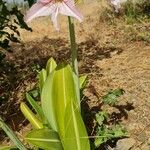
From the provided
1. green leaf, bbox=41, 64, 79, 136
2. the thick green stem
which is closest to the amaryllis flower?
the thick green stem

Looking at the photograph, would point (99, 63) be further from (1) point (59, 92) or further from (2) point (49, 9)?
(2) point (49, 9)

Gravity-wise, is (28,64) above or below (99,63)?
above

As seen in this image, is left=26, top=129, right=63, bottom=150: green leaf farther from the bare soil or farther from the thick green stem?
the bare soil

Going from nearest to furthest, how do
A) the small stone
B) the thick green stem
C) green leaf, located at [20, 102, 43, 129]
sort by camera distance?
the thick green stem, green leaf, located at [20, 102, 43, 129], the small stone

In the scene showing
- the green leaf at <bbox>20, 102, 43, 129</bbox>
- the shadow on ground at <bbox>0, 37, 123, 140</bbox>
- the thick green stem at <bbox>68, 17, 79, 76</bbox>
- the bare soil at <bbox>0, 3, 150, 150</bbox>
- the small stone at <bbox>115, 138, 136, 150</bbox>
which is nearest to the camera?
the thick green stem at <bbox>68, 17, 79, 76</bbox>

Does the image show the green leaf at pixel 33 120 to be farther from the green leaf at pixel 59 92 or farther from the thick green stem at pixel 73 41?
the thick green stem at pixel 73 41

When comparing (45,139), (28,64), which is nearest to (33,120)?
(45,139)
